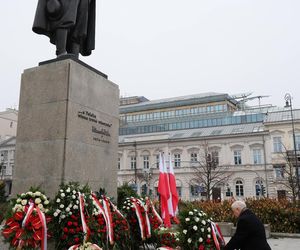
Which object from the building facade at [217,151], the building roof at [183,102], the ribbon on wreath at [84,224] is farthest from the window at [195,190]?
the ribbon on wreath at [84,224]

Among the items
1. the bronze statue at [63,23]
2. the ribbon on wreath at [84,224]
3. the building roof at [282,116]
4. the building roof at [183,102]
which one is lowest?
the ribbon on wreath at [84,224]

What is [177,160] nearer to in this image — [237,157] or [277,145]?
[237,157]

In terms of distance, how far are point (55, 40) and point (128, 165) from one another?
5064 centimetres

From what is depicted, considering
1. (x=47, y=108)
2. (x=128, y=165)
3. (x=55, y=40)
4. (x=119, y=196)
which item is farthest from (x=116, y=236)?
(x=128, y=165)

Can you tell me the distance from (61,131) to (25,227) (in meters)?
2.21

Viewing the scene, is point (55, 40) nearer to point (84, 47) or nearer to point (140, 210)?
point (84, 47)

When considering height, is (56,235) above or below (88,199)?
below

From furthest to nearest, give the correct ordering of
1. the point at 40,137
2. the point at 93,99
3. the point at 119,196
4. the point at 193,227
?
the point at 119,196
the point at 93,99
the point at 40,137
the point at 193,227

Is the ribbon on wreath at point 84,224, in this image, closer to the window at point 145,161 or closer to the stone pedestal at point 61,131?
the stone pedestal at point 61,131

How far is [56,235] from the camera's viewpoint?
553cm

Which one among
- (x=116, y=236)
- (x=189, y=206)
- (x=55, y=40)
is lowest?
(x=116, y=236)

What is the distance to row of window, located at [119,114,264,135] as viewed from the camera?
2141 inches

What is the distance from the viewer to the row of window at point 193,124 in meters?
54.4

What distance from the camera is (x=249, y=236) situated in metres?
5.15
